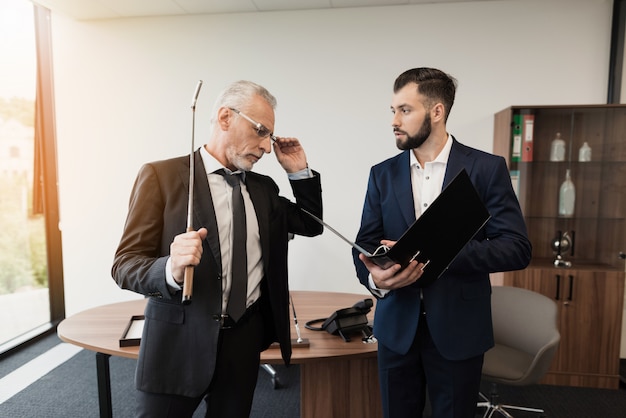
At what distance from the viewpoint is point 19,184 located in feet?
12.1

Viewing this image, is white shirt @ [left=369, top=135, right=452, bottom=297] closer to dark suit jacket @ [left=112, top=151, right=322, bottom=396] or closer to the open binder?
the open binder

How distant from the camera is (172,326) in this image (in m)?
1.26

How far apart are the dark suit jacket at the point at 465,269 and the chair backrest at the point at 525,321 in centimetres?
90

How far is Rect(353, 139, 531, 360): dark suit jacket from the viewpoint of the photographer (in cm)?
144

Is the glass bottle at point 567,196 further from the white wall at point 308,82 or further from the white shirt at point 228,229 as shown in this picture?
the white shirt at point 228,229

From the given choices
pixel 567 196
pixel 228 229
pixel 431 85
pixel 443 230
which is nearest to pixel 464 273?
pixel 443 230

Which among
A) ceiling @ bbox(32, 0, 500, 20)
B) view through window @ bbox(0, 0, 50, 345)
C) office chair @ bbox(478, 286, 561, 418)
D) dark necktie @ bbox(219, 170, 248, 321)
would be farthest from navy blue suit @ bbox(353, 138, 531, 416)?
view through window @ bbox(0, 0, 50, 345)

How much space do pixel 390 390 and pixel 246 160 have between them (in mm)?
983

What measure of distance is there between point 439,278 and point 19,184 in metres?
3.73

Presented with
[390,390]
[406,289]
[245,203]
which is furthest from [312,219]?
[390,390]

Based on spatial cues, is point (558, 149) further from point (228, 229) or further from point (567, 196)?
point (228, 229)

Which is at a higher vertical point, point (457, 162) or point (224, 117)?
point (224, 117)

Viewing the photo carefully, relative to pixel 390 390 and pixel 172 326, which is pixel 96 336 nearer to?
pixel 172 326

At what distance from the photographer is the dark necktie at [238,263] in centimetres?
130
